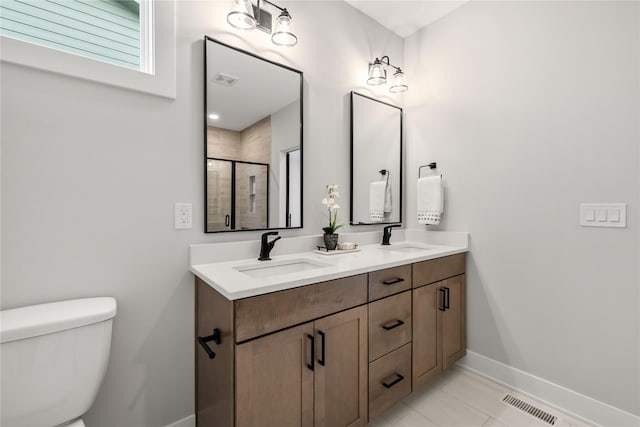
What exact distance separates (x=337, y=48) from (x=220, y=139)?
115 cm

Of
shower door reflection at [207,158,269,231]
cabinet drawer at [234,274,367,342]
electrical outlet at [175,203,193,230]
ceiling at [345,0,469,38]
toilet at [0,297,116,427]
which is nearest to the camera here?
toilet at [0,297,116,427]

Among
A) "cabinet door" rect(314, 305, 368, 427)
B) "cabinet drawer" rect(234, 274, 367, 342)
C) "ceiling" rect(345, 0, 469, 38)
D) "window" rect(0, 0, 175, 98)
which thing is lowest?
"cabinet door" rect(314, 305, 368, 427)

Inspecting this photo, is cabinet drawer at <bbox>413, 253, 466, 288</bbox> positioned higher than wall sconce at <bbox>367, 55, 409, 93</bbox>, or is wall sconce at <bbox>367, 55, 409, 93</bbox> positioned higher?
wall sconce at <bbox>367, 55, 409, 93</bbox>

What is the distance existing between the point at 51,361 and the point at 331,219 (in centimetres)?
150

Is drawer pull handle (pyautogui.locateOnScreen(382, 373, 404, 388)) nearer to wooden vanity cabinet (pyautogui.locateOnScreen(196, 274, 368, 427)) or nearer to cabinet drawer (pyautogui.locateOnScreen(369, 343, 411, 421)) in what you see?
cabinet drawer (pyautogui.locateOnScreen(369, 343, 411, 421))

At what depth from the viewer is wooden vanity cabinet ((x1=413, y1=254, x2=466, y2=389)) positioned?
169cm

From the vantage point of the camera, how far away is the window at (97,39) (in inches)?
43.8

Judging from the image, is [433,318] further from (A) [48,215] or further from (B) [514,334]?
(A) [48,215]

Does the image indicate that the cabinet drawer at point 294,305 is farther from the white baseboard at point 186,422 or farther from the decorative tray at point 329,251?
the white baseboard at point 186,422

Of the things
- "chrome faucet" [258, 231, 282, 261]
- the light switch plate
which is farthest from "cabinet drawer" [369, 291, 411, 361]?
the light switch plate

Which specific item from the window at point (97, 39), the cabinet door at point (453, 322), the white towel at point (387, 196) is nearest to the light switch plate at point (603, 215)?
the cabinet door at point (453, 322)

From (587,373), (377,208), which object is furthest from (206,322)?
(587,373)

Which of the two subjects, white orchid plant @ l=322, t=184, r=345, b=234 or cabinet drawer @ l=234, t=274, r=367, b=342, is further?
white orchid plant @ l=322, t=184, r=345, b=234

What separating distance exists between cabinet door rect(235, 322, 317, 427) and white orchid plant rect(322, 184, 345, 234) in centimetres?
78
